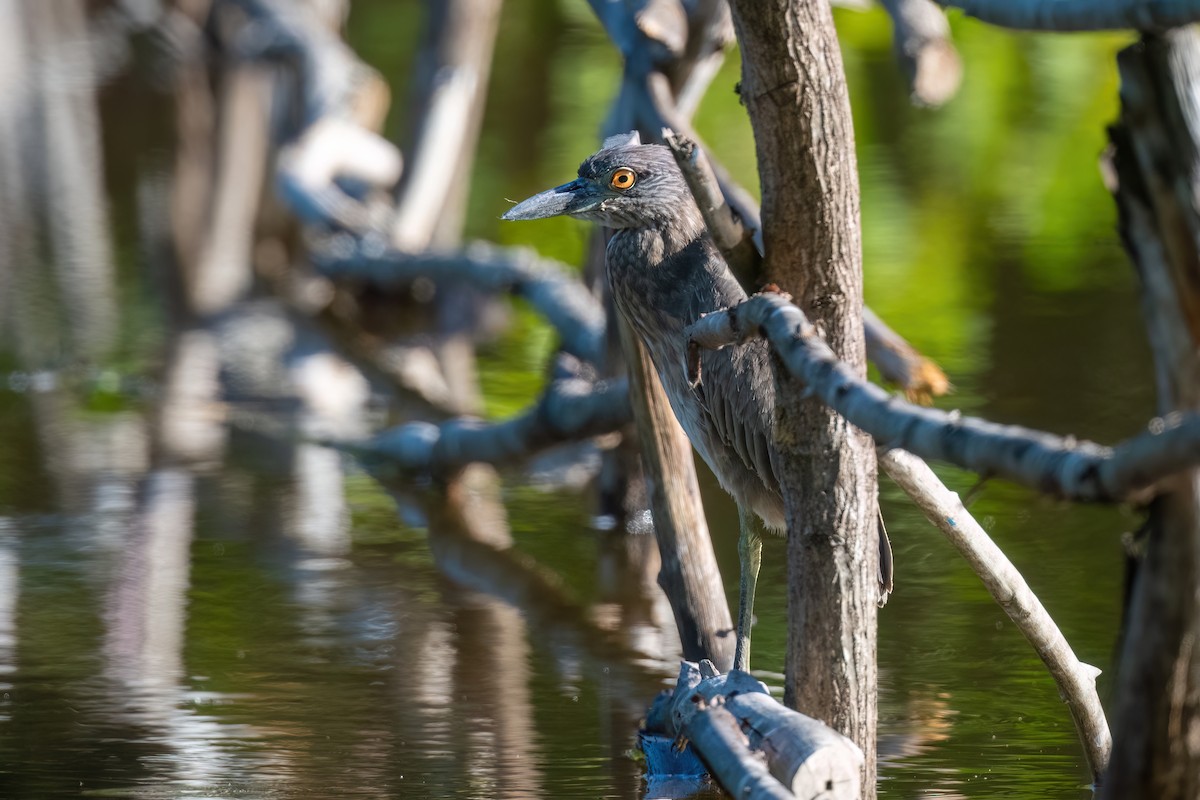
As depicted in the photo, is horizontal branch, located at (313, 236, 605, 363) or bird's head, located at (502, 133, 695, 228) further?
horizontal branch, located at (313, 236, 605, 363)

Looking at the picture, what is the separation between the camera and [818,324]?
3018 mm

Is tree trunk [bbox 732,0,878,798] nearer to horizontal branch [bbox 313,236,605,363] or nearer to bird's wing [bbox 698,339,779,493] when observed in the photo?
bird's wing [bbox 698,339,779,493]

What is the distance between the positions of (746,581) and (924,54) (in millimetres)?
1597

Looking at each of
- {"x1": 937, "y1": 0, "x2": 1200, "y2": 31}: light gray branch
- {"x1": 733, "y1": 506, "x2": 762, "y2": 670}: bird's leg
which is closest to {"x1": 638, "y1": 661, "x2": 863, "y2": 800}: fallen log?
{"x1": 733, "y1": 506, "x2": 762, "y2": 670}: bird's leg

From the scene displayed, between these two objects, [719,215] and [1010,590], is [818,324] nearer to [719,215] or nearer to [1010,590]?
[719,215]

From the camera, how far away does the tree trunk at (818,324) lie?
2.91m

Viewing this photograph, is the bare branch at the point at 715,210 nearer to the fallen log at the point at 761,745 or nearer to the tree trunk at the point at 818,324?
the tree trunk at the point at 818,324

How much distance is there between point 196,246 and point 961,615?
6.83 metres

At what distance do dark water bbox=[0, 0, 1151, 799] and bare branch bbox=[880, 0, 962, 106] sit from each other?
1212mm

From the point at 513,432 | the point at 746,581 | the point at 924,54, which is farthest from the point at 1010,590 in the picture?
the point at 513,432

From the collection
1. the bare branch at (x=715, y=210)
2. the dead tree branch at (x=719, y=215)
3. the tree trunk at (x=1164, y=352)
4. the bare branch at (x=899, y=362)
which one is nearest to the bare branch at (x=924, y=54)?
the bare branch at (x=899, y=362)

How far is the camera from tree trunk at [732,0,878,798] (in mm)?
2906

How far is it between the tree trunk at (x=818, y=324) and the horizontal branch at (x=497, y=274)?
2.65m

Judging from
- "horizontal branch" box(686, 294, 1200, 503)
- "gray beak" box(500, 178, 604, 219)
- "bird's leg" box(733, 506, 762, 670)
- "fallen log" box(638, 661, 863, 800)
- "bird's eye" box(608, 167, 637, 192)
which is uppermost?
"bird's eye" box(608, 167, 637, 192)
